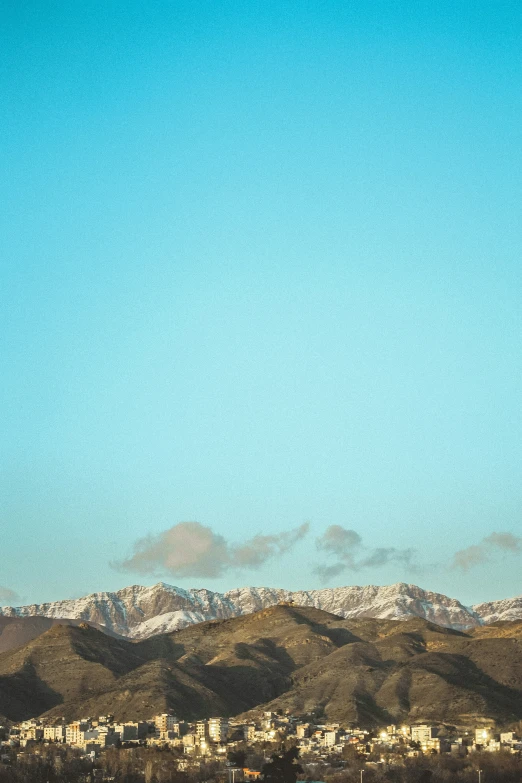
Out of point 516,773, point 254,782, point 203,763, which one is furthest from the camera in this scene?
point 203,763

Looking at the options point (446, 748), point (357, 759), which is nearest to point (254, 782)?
point (357, 759)

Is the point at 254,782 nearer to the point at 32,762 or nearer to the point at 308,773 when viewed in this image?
the point at 308,773

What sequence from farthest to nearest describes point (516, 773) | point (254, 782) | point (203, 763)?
point (203, 763) → point (516, 773) → point (254, 782)

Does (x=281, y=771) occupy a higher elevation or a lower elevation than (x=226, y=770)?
lower

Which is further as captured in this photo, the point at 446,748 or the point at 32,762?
the point at 446,748

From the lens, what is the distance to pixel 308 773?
582 ft

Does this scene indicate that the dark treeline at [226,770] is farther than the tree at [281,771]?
Yes

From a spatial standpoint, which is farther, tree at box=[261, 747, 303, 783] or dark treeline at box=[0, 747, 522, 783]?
dark treeline at box=[0, 747, 522, 783]

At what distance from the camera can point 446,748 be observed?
195250 millimetres

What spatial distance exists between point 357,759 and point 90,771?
40.1 m

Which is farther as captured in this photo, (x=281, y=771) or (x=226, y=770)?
(x=226, y=770)

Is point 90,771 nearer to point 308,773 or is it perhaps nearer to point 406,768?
point 308,773

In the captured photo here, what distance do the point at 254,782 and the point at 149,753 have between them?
129 feet

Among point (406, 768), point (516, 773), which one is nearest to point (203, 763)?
point (406, 768)
